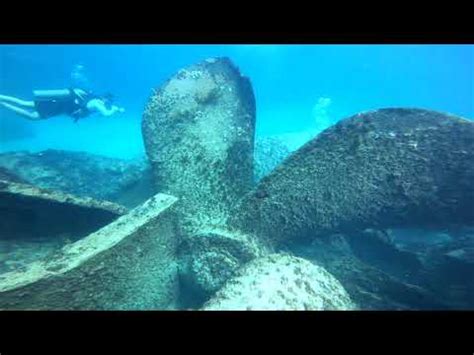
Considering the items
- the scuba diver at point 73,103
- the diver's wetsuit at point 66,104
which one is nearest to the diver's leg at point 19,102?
the scuba diver at point 73,103

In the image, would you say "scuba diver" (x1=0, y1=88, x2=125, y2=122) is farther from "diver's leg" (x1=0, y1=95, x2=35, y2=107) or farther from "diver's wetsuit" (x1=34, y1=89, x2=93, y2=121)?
"diver's leg" (x1=0, y1=95, x2=35, y2=107)

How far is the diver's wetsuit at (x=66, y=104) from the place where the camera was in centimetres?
1109

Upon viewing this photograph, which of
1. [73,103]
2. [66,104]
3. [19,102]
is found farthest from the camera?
[19,102]

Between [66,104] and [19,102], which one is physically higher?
[19,102]

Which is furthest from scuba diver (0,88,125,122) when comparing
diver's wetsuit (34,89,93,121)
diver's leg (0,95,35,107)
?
diver's leg (0,95,35,107)

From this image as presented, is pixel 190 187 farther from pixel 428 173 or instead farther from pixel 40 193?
pixel 428 173

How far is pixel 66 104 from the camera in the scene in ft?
37.3

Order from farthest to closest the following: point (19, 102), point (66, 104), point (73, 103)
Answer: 1. point (19, 102)
2. point (66, 104)
3. point (73, 103)

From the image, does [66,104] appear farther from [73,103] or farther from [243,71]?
[243,71]

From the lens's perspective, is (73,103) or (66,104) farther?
(66,104)

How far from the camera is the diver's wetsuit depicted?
11.1 metres

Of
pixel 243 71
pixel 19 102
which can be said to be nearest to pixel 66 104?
pixel 19 102
